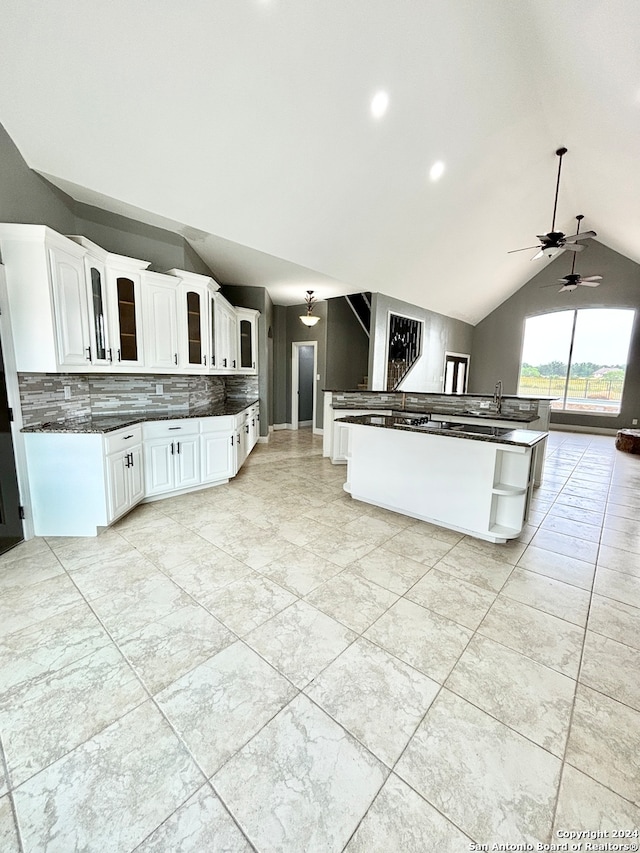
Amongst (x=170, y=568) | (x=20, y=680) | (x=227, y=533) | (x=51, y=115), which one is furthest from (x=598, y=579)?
Result: (x=51, y=115)

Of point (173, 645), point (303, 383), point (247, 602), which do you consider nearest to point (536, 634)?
point (247, 602)

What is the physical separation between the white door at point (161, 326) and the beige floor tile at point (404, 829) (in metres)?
3.74

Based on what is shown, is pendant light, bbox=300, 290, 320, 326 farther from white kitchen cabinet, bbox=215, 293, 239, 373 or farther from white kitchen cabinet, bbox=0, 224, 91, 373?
white kitchen cabinet, bbox=0, 224, 91, 373

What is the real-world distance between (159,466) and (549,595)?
346cm

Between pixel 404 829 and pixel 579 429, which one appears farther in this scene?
pixel 579 429

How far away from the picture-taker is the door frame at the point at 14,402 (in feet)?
8.48

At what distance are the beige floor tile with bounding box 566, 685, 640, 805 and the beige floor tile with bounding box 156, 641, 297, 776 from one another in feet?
3.63

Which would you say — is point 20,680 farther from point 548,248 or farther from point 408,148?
point 548,248

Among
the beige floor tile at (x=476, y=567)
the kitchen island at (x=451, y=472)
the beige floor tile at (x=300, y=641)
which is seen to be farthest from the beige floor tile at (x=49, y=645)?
the kitchen island at (x=451, y=472)

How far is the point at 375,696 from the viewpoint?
1.52 metres

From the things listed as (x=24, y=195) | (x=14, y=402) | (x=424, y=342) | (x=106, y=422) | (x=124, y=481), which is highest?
(x=24, y=195)

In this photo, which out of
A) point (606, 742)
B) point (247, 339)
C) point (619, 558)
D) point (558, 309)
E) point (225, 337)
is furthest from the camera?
point (558, 309)

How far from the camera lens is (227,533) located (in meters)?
3.01

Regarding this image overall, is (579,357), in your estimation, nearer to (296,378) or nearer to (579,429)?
(579,429)
